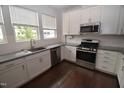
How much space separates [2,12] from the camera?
173cm

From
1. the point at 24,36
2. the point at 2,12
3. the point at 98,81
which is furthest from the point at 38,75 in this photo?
the point at 2,12

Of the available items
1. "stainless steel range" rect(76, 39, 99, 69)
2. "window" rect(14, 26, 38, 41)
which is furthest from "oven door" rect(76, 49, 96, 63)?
"window" rect(14, 26, 38, 41)

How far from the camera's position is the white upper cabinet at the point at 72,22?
2.91m

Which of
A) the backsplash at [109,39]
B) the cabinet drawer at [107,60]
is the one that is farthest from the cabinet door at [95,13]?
the cabinet drawer at [107,60]

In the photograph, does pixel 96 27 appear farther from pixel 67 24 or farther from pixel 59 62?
pixel 59 62

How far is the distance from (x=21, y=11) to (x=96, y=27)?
2.59 metres

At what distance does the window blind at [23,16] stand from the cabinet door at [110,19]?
2456mm

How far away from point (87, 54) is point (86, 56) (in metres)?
0.10

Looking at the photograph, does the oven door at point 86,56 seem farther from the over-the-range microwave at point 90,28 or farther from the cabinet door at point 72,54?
the over-the-range microwave at point 90,28

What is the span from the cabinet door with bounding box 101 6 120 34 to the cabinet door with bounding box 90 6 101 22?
0.10m

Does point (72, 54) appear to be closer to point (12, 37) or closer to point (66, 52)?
point (66, 52)

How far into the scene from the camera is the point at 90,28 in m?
2.54

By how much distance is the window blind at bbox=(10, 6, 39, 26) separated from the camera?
6.42 feet
